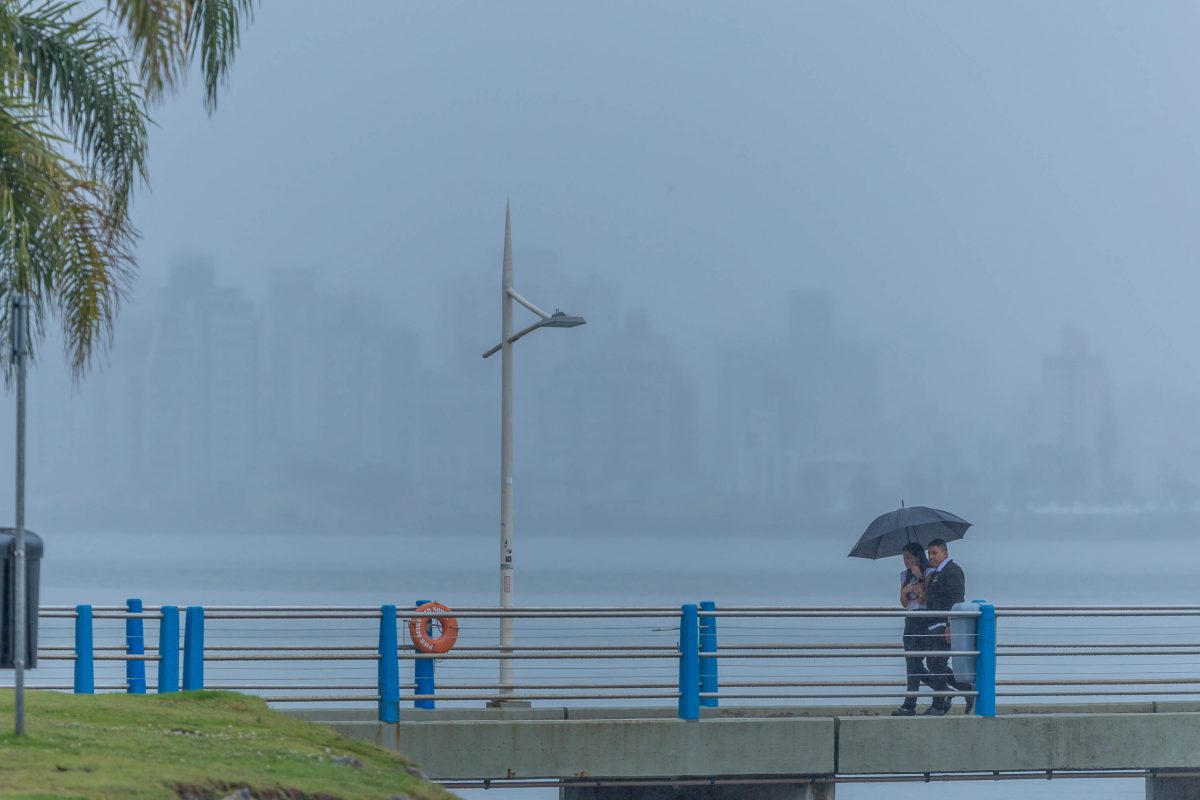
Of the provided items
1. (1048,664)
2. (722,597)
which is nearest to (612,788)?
(1048,664)

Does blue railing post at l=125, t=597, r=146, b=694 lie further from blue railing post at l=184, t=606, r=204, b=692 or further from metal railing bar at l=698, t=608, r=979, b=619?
metal railing bar at l=698, t=608, r=979, b=619

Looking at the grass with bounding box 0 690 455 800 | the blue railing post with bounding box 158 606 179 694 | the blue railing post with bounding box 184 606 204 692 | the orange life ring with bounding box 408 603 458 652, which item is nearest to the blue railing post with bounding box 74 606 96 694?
the blue railing post with bounding box 158 606 179 694

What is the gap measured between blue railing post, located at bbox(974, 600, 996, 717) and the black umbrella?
39.3 inches

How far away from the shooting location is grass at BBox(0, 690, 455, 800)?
9.05 m

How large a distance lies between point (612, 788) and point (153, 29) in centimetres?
750

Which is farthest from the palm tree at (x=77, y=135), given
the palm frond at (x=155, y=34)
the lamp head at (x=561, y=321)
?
the lamp head at (x=561, y=321)

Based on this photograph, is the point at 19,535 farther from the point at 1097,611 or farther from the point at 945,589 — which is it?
the point at 1097,611

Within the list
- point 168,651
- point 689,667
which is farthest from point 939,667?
point 168,651

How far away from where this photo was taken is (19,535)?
10.0 m

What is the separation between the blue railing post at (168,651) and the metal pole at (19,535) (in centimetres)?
471

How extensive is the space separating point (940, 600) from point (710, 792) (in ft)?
8.69

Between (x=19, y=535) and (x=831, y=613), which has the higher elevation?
(x=19, y=535)

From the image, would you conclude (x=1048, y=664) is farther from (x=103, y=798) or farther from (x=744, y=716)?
(x=103, y=798)

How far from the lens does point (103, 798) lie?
8562 mm
